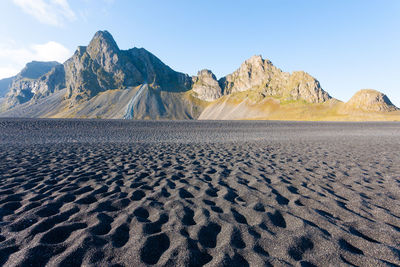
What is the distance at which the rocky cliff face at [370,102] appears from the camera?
11550cm

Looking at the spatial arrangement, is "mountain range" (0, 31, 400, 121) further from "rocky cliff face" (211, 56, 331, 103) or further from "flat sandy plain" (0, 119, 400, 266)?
"flat sandy plain" (0, 119, 400, 266)

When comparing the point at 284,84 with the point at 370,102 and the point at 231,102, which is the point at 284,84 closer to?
the point at 231,102

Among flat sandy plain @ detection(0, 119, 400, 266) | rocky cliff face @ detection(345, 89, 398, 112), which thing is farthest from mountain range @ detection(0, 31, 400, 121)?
flat sandy plain @ detection(0, 119, 400, 266)

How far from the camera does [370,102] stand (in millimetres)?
118938

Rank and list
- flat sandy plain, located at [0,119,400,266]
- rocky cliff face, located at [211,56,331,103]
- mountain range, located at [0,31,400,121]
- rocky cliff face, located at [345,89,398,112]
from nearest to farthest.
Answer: flat sandy plain, located at [0,119,400,266], rocky cliff face, located at [345,89,398,112], mountain range, located at [0,31,400,121], rocky cliff face, located at [211,56,331,103]

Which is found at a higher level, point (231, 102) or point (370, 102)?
point (231, 102)

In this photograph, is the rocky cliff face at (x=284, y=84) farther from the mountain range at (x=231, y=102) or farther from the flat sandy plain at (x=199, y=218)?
the flat sandy plain at (x=199, y=218)

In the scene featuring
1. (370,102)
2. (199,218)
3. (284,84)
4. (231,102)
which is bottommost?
(199,218)

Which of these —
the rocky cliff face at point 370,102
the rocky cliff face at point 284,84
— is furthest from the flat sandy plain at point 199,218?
the rocky cliff face at point 284,84

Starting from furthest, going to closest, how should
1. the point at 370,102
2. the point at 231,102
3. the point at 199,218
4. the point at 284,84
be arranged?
the point at 231,102
the point at 284,84
the point at 370,102
the point at 199,218

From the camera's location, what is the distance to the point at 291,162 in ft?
38.4

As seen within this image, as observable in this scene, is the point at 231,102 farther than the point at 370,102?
Yes

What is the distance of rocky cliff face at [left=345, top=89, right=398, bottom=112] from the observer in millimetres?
115500

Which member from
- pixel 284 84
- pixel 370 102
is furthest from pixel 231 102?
pixel 370 102
